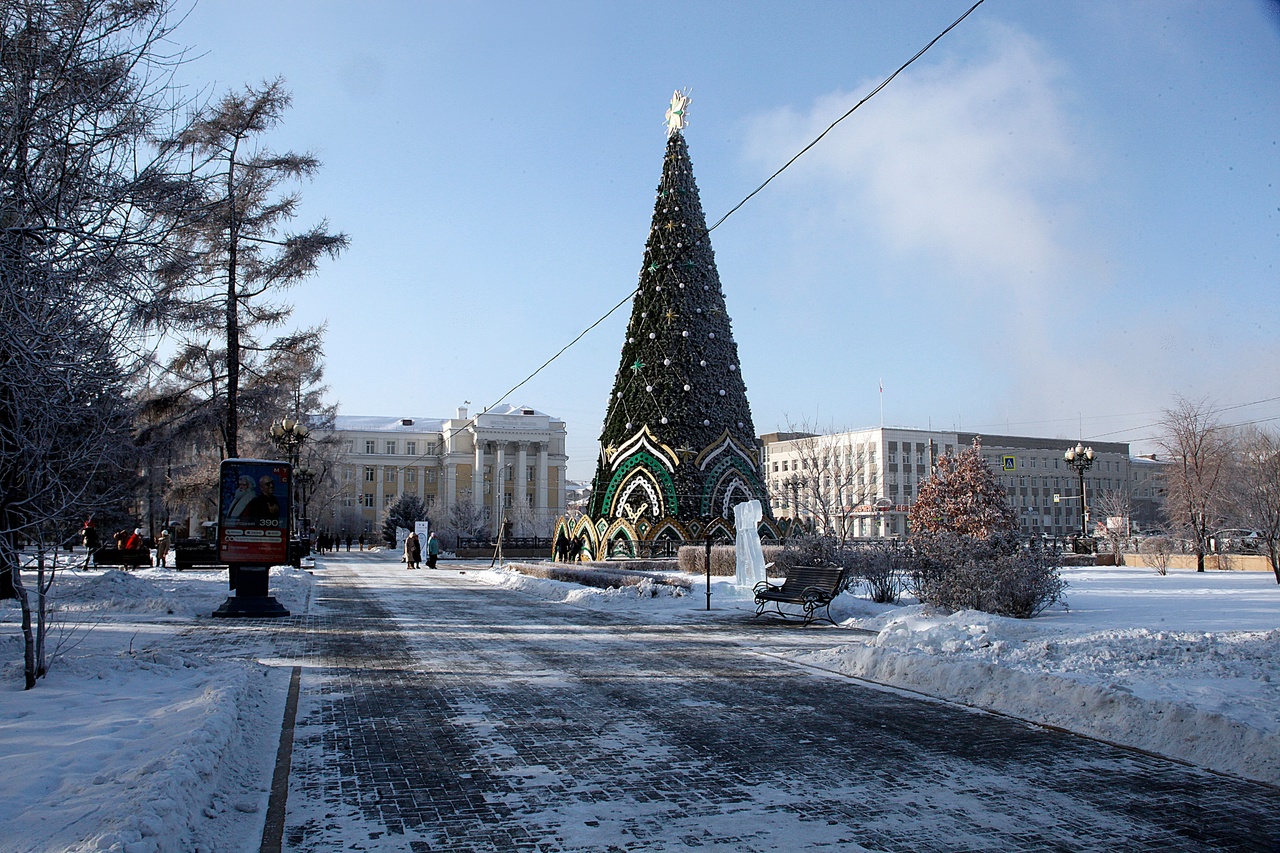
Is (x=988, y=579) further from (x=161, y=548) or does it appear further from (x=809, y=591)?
(x=161, y=548)

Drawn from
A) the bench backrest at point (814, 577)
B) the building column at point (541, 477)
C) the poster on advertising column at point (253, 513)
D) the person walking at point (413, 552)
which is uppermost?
the building column at point (541, 477)

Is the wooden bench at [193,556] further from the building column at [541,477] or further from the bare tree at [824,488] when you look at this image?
the building column at [541,477]

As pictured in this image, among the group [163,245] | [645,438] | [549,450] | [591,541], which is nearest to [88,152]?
[163,245]

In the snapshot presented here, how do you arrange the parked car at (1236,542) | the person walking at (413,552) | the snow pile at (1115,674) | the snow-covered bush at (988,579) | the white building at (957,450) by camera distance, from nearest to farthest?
1. the snow pile at (1115,674)
2. the snow-covered bush at (988,579)
3. the parked car at (1236,542)
4. the person walking at (413,552)
5. the white building at (957,450)

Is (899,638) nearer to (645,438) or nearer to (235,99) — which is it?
(645,438)

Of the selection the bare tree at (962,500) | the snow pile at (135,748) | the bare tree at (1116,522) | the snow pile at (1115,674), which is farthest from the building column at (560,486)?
the snow pile at (135,748)

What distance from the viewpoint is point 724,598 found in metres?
19.0

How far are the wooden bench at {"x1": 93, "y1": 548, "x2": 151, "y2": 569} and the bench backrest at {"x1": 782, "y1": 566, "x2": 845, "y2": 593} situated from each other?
68.4 ft

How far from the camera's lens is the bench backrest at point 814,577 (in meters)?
14.9

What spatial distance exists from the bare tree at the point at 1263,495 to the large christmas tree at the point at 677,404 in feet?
44.5

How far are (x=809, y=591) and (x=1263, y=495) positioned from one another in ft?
64.1

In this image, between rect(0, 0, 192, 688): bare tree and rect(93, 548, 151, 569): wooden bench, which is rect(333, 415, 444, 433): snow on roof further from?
rect(0, 0, 192, 688): bare tree

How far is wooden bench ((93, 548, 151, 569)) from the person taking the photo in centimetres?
2706

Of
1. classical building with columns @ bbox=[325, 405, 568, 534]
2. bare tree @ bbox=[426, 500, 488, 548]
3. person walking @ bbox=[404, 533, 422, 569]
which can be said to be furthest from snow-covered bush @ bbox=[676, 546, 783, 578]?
classical building with columns @ bbox=[325, 405, 568, 534]
